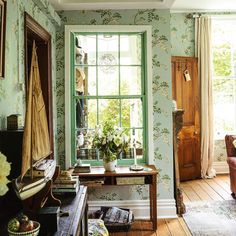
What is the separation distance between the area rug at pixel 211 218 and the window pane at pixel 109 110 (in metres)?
1.44

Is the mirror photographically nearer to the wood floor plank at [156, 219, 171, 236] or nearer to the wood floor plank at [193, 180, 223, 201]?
the wood floor plank at [156, 219, 171, 236]

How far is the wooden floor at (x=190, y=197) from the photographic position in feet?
11.3

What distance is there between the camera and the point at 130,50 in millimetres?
3998

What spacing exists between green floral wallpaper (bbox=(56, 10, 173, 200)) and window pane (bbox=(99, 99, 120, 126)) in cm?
45

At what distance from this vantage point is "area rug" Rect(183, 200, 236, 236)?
340 centimetres

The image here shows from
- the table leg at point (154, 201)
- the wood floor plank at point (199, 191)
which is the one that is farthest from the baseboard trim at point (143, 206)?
the wood floor plank at point (199, 191)

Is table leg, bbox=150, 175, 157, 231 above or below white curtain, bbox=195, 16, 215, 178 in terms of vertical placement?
below

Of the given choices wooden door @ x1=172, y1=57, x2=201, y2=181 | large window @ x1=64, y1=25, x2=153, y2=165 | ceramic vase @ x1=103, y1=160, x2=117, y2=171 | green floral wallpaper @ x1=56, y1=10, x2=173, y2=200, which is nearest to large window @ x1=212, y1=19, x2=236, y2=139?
wooden door @ x1=172, y1=57, x2=201, y2=181

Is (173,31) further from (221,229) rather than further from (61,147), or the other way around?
(221,229)

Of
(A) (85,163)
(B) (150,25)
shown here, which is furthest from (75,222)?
(B) (150,25)

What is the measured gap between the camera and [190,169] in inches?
226

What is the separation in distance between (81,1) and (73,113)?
129 centimetres

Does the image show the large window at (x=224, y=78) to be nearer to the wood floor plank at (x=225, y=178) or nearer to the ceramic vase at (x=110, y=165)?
the wood floor plank at (x=225, y=178)

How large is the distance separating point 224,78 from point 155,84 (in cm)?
280
